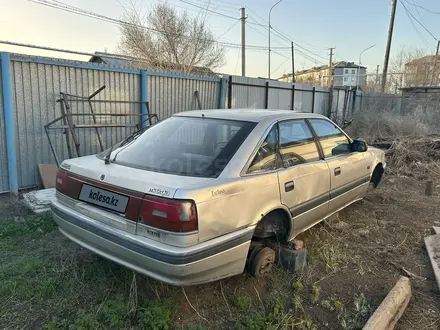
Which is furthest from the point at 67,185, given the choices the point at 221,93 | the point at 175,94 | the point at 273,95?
the point at 273,95

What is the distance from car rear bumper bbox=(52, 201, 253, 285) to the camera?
6.97ft

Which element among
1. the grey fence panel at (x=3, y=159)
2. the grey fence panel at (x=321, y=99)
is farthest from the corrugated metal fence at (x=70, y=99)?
the grey fence panel at (x=321, y=99)

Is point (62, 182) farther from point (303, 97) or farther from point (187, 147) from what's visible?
point (303, 97)

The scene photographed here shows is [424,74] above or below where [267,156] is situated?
above

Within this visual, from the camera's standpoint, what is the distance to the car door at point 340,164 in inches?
147

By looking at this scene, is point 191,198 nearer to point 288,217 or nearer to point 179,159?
point 179,159

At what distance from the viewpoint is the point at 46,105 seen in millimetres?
5477

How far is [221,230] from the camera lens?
231cm

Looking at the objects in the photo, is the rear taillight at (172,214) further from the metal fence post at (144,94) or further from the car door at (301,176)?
the metal fence post at (144,94)

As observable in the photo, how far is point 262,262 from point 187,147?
47.5 inches

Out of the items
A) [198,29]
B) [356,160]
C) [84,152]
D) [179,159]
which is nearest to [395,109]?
[198,29]

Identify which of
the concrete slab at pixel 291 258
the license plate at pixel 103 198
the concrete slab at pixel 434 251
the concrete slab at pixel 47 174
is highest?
the license plate at pixel 103 198

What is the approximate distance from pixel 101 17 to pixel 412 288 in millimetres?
21367

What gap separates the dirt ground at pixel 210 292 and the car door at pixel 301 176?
1.66 feet
